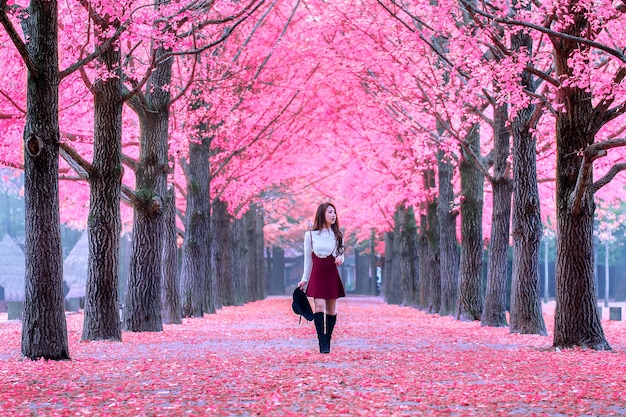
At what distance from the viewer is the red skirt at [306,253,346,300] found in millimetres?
11719

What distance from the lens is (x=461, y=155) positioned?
23.1m

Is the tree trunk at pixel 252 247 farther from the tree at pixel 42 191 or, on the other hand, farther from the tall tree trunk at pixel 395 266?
the tree at pixel 42 191

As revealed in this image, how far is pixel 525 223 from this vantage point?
17344 millimetres

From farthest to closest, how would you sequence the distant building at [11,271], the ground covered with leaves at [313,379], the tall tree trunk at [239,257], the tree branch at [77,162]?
the distant building at [11,271] < the tall tree trunk at [239,257] < the tree branch at [77,162] < the ground covered with leaves at [313,379]

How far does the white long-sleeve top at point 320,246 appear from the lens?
38.6 feet

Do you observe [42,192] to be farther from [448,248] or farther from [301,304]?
[448,248]

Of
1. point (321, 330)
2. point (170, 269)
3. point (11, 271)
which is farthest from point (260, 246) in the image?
point (321, 330)

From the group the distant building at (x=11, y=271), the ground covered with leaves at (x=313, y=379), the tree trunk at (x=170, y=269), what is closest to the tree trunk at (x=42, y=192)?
the ground covered with leaves at (x=313, y=379)

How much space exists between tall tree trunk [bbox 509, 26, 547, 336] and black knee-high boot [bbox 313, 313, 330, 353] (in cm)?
643

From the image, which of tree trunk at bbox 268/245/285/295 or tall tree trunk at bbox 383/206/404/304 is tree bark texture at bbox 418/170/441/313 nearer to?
tall tree trunk at bbox 383/206/404/304

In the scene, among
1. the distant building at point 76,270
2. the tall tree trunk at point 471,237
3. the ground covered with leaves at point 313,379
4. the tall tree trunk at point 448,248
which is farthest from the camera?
the distant building at point 76,270

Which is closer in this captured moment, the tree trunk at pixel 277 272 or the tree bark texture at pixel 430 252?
the tree bark texture at pixel 430 252

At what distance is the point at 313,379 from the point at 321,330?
297cm

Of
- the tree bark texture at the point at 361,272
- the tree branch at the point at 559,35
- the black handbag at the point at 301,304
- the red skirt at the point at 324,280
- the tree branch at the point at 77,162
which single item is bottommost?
the tree bark texture at the point at 361,272
